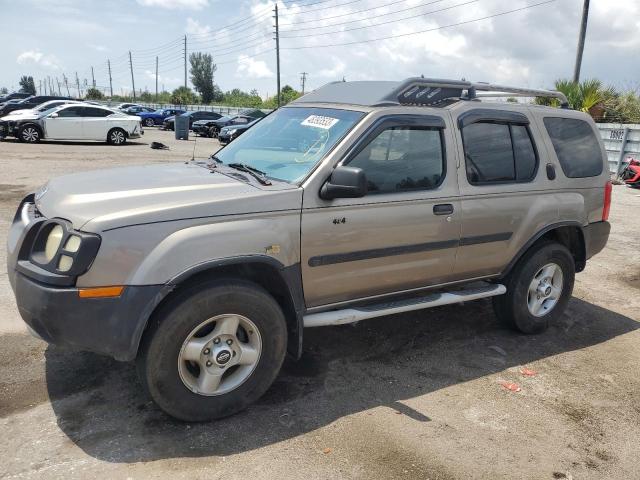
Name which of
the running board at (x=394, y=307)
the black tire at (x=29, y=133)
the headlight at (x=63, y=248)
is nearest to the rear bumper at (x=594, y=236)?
the running board at (x=394, y=307)

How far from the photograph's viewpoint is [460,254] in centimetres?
423

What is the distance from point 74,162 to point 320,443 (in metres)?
14.2

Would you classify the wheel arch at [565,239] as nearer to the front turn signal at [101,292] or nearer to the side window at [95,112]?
the front turn signal at [101,292]

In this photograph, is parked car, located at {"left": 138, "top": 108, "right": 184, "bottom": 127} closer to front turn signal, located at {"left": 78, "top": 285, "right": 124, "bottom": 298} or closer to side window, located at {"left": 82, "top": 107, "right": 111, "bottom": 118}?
side window, located at {"left": 82, "top": 107, "right": 111, "bottom": 118}

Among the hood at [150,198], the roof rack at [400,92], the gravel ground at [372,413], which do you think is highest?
the roof rack at [400,92]

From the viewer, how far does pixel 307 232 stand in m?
3.41

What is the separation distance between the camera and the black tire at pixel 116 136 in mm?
21197

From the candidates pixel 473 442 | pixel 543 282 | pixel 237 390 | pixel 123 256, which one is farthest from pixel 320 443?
pixel 543 282

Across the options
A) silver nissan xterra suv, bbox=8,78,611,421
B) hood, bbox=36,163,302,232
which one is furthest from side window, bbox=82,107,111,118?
hood, bbox=36,163,302,232

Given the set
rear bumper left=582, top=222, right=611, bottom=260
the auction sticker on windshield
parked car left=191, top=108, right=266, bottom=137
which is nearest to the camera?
the auction sticker on windshield

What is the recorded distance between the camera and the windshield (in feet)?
12.1

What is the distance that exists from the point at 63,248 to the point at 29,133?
64.7ft

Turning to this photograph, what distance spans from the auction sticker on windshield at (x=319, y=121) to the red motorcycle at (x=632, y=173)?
556 inches

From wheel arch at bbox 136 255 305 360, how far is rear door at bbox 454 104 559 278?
1473 millimetres
